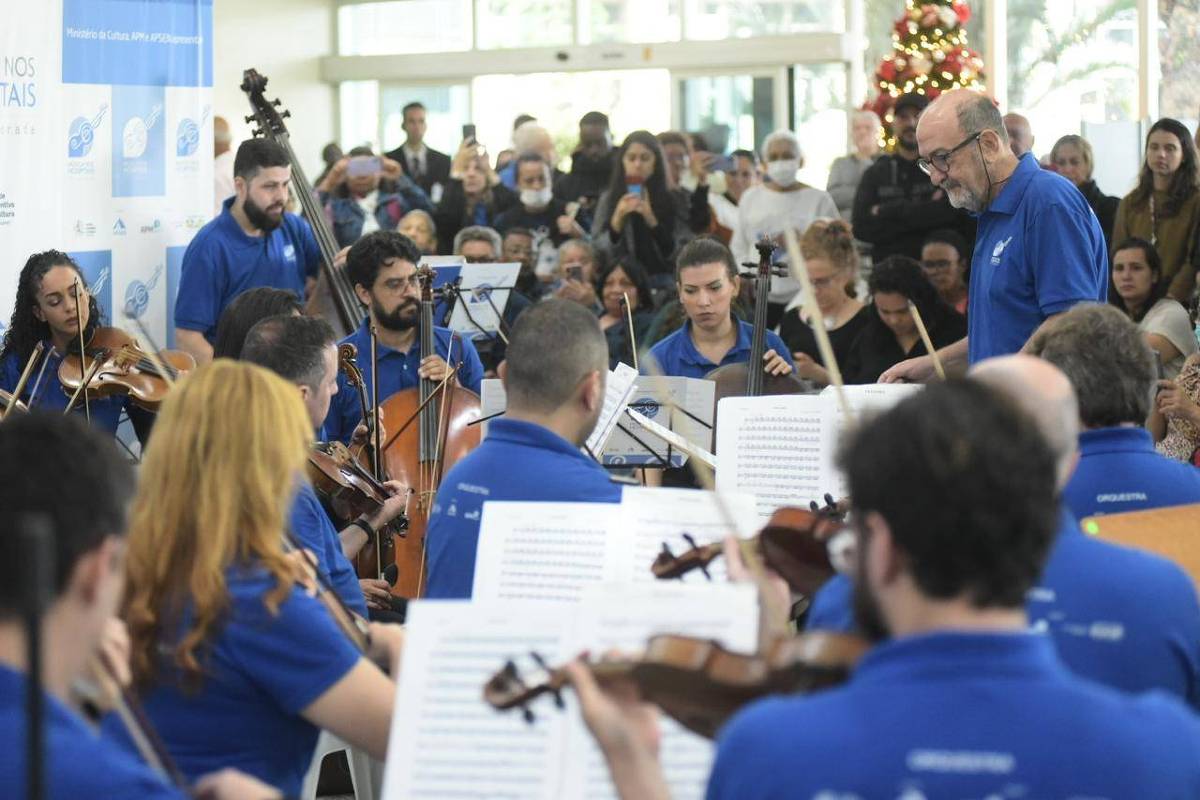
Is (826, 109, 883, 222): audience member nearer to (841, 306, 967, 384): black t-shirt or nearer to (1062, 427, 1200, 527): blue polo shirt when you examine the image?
(841, 306, 967, 384): black t-shirt

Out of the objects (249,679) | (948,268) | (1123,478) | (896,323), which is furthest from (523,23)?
(249,679)

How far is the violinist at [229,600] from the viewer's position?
6.54 feet

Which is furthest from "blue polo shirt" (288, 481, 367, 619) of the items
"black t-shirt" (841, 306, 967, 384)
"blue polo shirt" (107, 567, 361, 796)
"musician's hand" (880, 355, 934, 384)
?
"black t-shirt" (841, 306, 967, 384)

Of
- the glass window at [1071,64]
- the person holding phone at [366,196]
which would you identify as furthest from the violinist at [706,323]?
the glass window at [1071,64]

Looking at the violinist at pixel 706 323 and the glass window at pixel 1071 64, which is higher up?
the glass window at pixel 1071 64

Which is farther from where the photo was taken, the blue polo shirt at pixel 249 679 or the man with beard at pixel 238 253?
the man with beard at pixel 238 253

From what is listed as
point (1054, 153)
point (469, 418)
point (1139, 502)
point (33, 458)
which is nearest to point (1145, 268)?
point (1054, 153)

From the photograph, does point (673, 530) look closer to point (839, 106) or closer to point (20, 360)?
point (20, 360)

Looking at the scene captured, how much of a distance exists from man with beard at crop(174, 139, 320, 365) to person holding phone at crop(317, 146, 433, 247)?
7.98 feet

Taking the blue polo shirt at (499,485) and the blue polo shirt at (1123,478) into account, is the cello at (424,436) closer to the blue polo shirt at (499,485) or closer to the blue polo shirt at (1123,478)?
the blue polo shirt at (499,485)

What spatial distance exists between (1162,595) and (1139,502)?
625 millimetres

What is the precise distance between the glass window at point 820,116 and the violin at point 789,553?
30.3 feet

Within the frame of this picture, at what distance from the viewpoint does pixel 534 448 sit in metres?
2.79

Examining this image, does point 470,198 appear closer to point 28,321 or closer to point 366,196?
point 366,196
